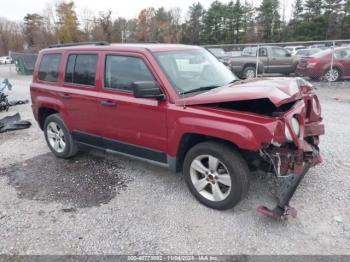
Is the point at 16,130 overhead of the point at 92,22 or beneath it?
beneath

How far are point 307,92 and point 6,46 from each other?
2459 inches

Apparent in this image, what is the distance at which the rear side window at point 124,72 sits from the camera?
3824mm

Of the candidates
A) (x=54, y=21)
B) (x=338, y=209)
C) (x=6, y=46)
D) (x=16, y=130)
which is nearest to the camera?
(x=338, y=209)

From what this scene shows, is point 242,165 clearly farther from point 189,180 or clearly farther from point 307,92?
point 307,92

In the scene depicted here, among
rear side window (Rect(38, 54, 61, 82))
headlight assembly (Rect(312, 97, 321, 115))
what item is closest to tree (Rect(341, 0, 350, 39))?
headlight assembly (Rect(312, 97, 321, 115))

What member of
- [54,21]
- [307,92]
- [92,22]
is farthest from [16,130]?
[54,21]

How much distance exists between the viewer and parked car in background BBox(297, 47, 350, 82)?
1266cm

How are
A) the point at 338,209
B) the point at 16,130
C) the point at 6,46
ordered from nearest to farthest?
the point at 338,209 → the point at 16,130 → the point at 6,46

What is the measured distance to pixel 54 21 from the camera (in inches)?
2384

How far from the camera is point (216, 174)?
3.44 metres

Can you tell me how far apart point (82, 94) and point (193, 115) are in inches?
75.6

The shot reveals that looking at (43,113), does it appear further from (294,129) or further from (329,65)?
(329,65)

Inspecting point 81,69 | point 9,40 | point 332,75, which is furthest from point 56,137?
point 9,40

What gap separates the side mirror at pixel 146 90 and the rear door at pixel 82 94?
1068mm
